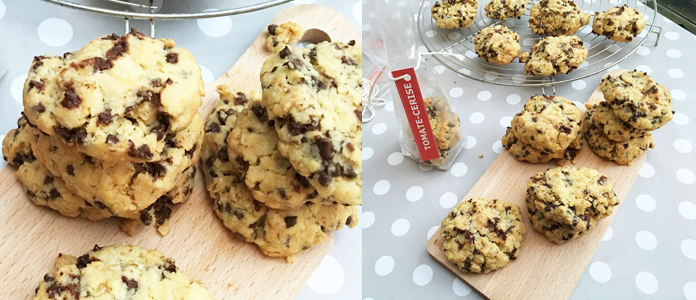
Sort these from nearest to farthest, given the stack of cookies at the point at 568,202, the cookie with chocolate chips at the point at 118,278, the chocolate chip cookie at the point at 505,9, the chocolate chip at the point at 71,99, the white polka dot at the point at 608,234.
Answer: the chocolate chip at the point at 71,99 → the cookie with chocolate chips at the point at 118,278 → the stack of cookies at the point at 568,202 → the white polka dot at the point at 608,234 → the chocolate chip cookie at the point at 505,9

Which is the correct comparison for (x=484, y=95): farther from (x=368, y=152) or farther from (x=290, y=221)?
(x=290, y=221)

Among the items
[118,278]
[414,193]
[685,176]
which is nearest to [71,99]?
[118,278]

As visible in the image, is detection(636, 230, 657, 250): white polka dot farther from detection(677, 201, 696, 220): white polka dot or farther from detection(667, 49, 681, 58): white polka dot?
detection(667, 49, 681, 58): white polka dot

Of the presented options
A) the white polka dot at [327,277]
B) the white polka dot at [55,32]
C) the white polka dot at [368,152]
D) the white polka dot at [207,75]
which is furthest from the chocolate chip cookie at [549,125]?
the white polka dot at [55,32]

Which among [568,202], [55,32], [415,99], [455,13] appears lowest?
[568,202]

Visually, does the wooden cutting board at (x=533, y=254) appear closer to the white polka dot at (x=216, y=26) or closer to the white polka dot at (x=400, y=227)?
the white polka dot at (x=400, y=227)

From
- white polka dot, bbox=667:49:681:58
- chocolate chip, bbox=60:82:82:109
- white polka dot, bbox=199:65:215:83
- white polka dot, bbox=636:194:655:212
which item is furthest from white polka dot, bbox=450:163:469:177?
chocolate chip, bbox=60:82:82:109

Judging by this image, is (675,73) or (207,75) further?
(675,73)
